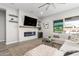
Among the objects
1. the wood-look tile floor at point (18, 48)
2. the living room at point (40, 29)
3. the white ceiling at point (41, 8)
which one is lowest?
the wood-look tile floor at point (18, 48)

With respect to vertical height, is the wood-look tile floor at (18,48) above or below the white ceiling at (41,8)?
below

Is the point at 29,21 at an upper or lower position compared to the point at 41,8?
lower

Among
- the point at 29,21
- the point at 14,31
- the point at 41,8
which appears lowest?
the point at 14,31

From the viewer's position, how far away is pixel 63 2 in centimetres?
98

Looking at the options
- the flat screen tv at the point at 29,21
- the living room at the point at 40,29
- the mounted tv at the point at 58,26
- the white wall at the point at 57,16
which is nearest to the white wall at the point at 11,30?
the living room at the point at 40,29

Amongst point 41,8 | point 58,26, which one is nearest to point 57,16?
point 58,26

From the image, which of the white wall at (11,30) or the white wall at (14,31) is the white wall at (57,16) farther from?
the white wall at (11,30)

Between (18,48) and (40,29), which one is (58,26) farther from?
(18,48)

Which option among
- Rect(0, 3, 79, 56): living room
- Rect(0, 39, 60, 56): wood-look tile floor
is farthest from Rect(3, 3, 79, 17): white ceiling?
Rect(0, 39, 60, 56): wood-look tile floor

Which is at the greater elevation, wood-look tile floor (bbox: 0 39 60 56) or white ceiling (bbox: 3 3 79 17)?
white ceiling (bbox: 3 3 79 17)

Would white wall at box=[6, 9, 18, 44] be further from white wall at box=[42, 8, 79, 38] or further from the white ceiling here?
white wall at box=[42, 8, 79, 38]

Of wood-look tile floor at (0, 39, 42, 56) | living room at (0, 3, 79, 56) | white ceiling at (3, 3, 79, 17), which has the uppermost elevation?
white ceiling at (3, 3, 79, 17)

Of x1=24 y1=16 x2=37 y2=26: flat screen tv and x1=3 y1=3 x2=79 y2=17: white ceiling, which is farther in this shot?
x1=24 y1=16 x2=37 y2=26: flat screen tv

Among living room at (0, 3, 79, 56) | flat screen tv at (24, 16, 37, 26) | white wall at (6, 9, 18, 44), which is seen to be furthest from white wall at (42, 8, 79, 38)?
white wall at (6, 9, 18, 44)
